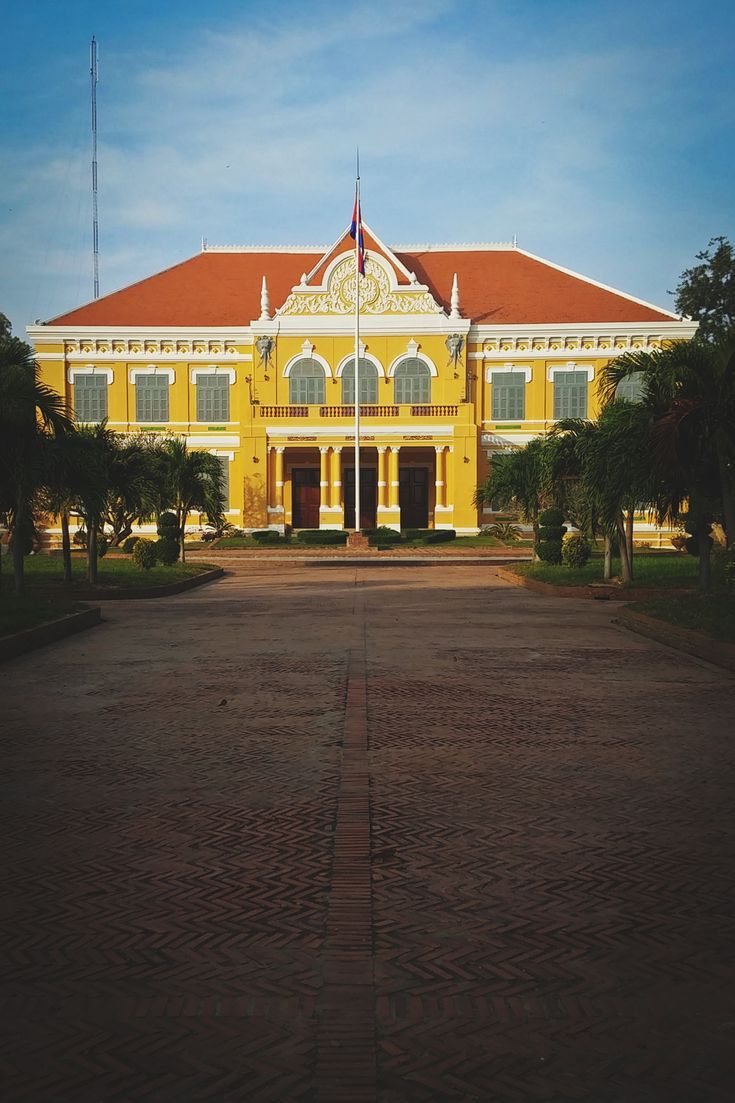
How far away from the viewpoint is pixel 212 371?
50531 mm

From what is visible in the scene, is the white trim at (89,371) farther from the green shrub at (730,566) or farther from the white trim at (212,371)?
the green shrub at (730,566)

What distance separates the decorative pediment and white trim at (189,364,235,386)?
13.2 feet

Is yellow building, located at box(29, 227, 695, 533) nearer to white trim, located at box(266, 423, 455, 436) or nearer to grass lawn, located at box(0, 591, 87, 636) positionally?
white trim, located at box(266, 423, 455, 436)

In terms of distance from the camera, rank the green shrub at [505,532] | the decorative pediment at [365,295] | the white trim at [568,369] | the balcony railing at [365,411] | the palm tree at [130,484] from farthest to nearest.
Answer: the white trim at [568,369] < the decorative pediment at [365,295] < the balcony railing at [365,411] < the green shrub at [505,532] < the palm tree at [130,484]

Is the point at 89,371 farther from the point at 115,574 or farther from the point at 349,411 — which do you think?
the point at 115,574

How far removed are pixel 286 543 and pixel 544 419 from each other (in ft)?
51.3

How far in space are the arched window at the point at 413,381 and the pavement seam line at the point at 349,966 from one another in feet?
145

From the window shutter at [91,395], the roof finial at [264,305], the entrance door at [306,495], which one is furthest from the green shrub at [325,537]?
the window shutter at [91,395]

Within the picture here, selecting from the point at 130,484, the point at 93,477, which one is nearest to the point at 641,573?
the point at 130,484

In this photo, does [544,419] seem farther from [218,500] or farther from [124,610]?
[124,610]

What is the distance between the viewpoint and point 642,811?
18.4 feet

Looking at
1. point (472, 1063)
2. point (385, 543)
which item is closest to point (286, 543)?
point (385, 543)

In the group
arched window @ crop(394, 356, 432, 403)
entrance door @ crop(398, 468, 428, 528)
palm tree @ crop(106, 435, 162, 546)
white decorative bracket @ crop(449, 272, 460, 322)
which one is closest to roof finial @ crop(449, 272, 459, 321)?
white decorative bracket @ crop(449, 272, 460, 322)

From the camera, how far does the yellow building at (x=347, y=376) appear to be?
48406mm
